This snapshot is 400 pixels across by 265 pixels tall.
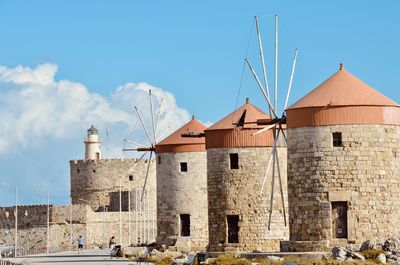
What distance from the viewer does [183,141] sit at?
52.2m

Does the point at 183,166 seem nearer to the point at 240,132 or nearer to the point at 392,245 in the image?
the point at 240,132

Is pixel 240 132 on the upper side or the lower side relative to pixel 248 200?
upper

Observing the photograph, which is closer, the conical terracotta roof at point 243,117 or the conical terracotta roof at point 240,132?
the conical terracotta roof at point 240,132

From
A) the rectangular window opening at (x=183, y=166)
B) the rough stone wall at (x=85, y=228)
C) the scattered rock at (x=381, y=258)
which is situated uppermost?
the rectangular window opening at (x=183, y=166)

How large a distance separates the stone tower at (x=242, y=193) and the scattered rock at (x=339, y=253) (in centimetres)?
1034

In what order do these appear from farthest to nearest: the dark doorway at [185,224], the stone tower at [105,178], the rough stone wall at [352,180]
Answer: the stone tower at [105,178], the dark doorway at [185,224], the rough stone wall at [352,180]

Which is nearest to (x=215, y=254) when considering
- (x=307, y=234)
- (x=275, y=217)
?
(x=275, y=217)

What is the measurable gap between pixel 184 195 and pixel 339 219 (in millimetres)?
15457

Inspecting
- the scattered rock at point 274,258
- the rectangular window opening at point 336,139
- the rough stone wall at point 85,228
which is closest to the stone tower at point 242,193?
the rectangular window opening at point 336,139

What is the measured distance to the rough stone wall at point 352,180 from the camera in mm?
36750

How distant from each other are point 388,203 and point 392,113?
280cm

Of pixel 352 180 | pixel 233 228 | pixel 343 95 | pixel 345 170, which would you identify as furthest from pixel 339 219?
pixel 233 228

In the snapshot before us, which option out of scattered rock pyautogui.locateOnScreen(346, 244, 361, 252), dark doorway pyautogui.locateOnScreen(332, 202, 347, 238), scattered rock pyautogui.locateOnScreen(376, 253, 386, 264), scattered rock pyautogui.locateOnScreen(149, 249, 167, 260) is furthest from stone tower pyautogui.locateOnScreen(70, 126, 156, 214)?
scattered rock pyautogui.locateOnScreen(376, 253, 386, 264)

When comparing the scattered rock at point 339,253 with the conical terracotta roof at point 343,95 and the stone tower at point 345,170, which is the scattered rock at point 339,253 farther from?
the conical terracotta roof at point 343,95
